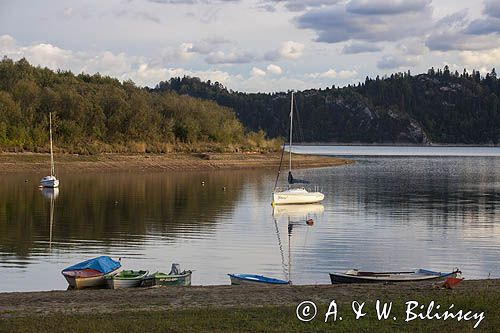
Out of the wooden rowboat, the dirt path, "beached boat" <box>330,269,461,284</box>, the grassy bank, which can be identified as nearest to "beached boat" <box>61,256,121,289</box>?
the wooden rowboat

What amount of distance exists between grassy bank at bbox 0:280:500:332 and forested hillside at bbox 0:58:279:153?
8004 centimetres

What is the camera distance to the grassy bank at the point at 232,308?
15.5m

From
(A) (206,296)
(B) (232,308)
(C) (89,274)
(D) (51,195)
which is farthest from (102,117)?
(B) (232,308)

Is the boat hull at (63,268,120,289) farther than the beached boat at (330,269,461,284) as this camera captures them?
Yes

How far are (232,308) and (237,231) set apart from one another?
22423 mm

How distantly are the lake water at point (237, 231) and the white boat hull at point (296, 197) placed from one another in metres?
0.95

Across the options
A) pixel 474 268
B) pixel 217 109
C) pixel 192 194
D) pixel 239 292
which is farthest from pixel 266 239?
pixel 217 109

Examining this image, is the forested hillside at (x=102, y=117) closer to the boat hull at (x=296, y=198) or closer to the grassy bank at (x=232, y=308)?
the boat hull at (x=296, y=198)

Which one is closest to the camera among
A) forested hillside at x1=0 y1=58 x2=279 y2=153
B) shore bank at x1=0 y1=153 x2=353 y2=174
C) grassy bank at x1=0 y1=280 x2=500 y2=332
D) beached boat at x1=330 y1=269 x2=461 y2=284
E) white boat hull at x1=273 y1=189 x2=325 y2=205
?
grassy bank at x1=0 y1=280 x2=500 y2=332

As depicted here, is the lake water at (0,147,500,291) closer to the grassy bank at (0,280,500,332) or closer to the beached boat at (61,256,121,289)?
the beached boat at (61,256,121,289)

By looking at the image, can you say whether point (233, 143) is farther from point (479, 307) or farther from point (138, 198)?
point (479, 307)

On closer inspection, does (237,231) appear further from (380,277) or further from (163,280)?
→ (380,277)

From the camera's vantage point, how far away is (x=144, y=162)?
102 m

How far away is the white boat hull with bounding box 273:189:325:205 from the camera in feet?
186
